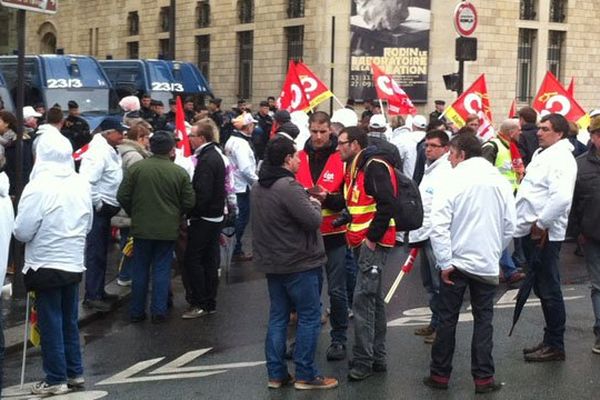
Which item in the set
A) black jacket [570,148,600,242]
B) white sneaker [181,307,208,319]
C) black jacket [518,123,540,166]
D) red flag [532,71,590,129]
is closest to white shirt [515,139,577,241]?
black jacket [570,148,600,242]

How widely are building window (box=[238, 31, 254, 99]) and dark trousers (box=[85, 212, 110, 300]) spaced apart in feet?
78.8

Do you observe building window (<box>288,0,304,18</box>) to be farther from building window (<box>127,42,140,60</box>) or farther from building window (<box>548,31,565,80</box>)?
building window (<box>127,42,140,60</box>)

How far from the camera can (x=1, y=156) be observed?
263 inches

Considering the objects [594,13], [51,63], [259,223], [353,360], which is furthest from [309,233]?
[594,13]

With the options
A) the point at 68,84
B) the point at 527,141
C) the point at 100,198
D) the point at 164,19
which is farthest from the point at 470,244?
the point at 164,19

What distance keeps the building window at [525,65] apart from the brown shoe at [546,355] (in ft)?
80.1

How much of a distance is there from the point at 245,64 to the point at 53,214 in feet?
90.7

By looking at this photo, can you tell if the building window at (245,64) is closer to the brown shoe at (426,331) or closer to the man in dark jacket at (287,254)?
the brown shoe at (426,331)

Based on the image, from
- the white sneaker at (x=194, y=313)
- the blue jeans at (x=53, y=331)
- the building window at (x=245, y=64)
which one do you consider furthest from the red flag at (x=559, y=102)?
the building window at (x=245, y=64)

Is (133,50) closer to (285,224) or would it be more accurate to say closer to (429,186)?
(429,186)

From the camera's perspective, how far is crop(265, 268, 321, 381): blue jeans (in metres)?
7.30

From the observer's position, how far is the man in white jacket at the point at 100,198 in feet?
33.5

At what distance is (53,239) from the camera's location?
7.21m

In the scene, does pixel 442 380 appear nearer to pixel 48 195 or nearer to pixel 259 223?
pixel 259 223
